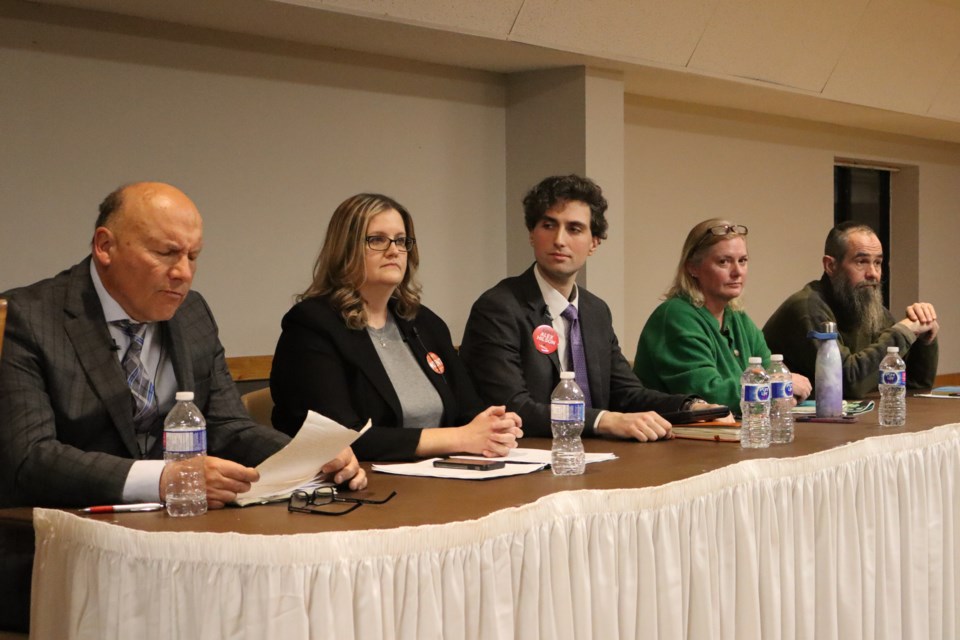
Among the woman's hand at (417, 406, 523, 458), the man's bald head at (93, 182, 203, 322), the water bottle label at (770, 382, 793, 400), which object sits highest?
the man's bald head at (93, 182, 203, 322)

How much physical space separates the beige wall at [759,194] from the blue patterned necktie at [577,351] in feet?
10.8

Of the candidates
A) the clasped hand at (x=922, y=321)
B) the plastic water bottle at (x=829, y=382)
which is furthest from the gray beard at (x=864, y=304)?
the plastic water bottle at (x=829, y=382)

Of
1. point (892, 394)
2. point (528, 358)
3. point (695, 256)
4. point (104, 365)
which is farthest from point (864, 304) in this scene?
point (104, 365)

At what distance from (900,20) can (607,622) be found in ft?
20.0

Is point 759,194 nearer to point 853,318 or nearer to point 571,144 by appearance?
point 571,144

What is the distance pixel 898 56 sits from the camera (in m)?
7.43

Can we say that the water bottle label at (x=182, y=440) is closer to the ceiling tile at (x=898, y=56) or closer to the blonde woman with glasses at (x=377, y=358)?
the blonde woman with glasses at (x=377, y=358)

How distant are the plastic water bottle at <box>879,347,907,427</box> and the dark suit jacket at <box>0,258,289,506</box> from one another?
1919mm

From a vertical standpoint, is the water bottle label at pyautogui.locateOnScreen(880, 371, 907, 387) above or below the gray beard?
below

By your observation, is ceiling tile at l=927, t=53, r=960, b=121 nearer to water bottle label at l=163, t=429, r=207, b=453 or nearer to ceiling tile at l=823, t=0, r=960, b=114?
ceiling tile at l=823, t=0, r=960, b=114

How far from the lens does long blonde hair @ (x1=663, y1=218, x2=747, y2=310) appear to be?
3986 mm

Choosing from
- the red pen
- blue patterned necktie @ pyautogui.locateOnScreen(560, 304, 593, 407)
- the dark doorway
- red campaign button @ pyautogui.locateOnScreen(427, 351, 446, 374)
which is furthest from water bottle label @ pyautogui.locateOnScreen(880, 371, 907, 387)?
the dark doorway

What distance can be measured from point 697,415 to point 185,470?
1772 mm

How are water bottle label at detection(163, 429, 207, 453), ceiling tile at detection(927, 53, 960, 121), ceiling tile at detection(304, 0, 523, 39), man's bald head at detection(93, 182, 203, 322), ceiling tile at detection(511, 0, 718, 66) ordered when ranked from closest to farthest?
1. water bottle label at detection(163, 429, 207, 453)
2. man's bald head at detection(93, 182, 203, 322)
3. ceiling tile at detection(304, 0, 523, 39)
4. ceiling tile at detection(511, 0, 718, 66)
5. ceiling tile at detection(927, 53, 960, 121)
